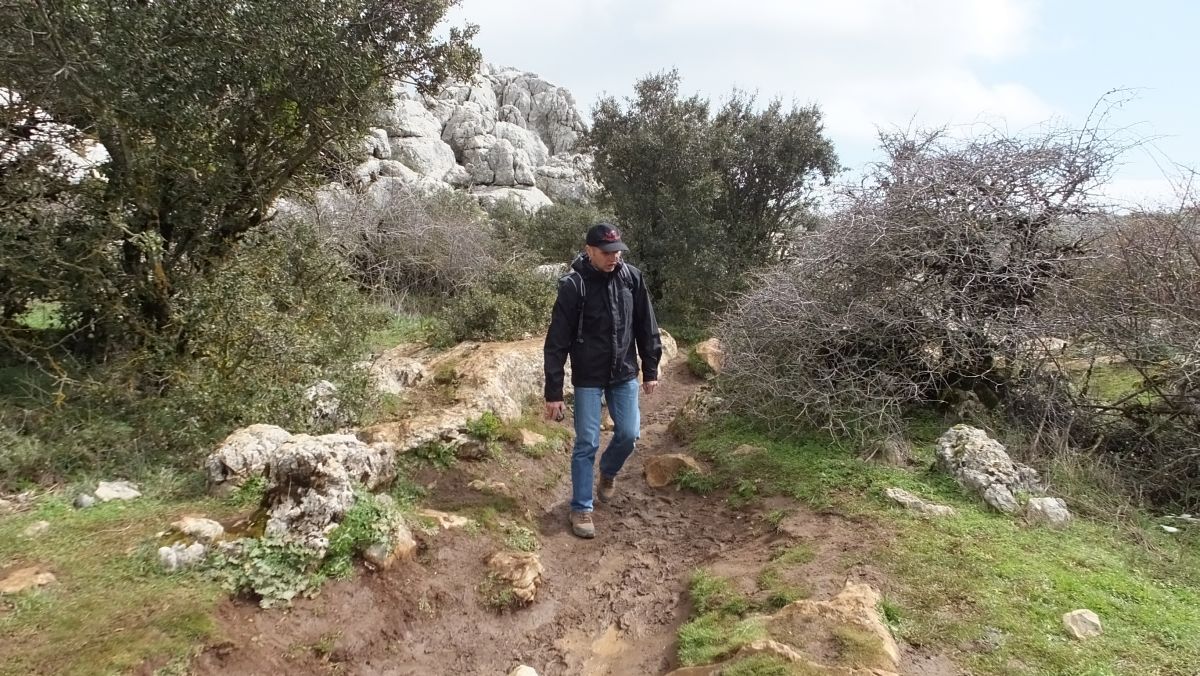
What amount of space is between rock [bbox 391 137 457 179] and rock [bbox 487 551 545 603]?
24.4m

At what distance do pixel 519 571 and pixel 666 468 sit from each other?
7.38ft

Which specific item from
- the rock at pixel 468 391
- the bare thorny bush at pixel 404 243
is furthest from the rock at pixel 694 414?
the bare thorny bush at pixel 404 243

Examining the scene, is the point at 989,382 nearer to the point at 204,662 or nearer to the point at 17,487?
the point at 204,662

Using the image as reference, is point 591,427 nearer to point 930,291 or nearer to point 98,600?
point 98,600

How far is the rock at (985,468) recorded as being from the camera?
4625 millimetres

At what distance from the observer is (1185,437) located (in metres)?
5.47

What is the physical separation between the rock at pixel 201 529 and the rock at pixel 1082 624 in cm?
453

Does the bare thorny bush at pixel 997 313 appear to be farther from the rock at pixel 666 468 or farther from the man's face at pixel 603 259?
the man's face at pixel 603 259

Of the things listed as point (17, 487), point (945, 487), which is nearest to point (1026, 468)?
point (945, 487)

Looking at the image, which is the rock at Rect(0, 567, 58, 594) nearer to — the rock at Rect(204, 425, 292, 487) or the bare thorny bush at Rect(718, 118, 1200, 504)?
the rock at Rect(204, 425, 292, 487)

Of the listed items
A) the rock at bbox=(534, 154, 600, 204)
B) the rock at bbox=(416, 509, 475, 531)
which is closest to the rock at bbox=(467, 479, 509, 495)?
the rock at bbox=(416, 509, 475, 531)

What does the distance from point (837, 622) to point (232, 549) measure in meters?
3.22

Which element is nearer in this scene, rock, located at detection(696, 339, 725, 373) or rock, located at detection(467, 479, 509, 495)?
rock, located at detection(467, 479, 509, 495)

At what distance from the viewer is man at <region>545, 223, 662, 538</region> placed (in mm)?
4641
